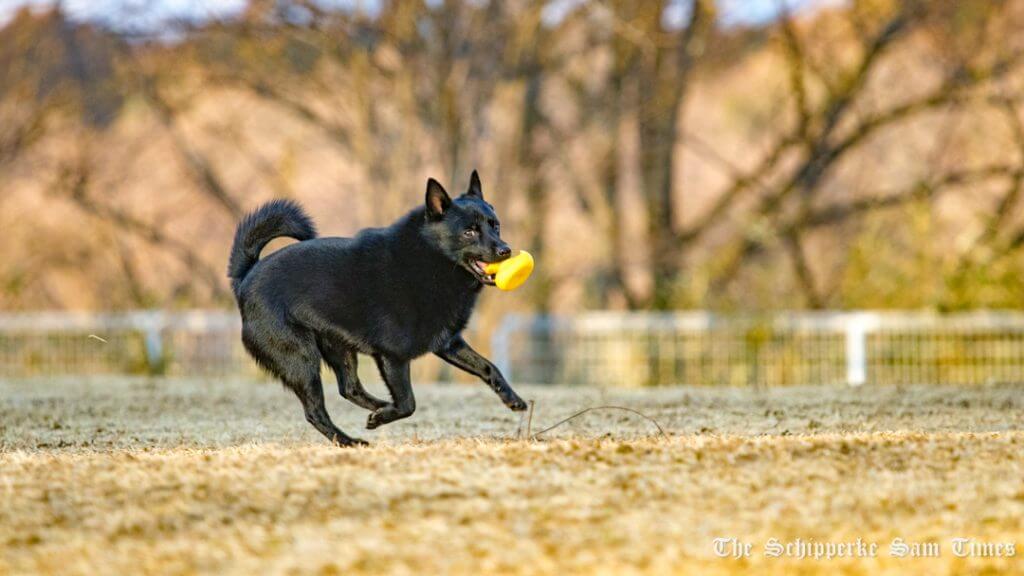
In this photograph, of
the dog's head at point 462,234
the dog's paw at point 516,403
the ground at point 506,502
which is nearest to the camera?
the ground at point 506,502

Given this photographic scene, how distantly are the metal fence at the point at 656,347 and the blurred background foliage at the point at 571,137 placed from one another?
611 millimetres

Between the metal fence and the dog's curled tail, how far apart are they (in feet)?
28.5

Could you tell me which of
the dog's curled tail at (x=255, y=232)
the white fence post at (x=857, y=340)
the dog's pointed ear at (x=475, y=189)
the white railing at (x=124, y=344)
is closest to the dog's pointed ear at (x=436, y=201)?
the dog's pointed ear at (x=475, y=189)

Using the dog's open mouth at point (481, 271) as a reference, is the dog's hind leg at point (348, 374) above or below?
below

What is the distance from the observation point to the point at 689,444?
5.46 m

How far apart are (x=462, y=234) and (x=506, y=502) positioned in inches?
80.7

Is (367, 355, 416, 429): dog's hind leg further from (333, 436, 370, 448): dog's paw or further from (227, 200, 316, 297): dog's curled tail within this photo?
(227, 200, 316, 297): dog's curled tail

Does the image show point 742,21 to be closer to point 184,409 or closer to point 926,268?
point 926,268

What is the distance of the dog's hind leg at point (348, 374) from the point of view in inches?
243

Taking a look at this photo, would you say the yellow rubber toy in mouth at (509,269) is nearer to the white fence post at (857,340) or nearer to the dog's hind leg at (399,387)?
the dog's hind leg at (399,387)

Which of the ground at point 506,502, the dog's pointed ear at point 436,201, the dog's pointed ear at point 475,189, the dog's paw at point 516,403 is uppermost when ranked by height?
the dog's pointed ear at point 475,189

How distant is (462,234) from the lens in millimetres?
6176

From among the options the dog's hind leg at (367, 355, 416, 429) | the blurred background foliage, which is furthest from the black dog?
the blurred background foliage

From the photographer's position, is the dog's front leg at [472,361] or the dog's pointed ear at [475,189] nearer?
the dog's front leg at [472,361]
